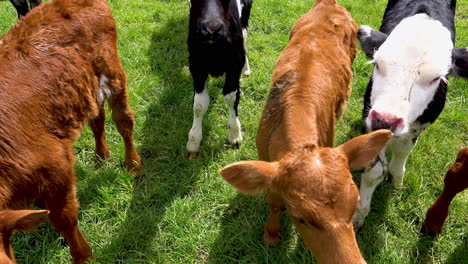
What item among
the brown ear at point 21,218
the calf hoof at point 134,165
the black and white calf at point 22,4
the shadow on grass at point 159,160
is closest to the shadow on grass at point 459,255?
the shadow on grass at point 159,160

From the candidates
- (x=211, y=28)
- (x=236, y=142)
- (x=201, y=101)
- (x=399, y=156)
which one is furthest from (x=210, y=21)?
(x=399, y=156)

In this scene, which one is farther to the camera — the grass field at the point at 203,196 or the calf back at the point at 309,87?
the grass field at the point at 203,196

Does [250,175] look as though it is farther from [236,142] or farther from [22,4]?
[22,4]

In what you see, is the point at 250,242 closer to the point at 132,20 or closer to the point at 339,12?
the point at 339,12

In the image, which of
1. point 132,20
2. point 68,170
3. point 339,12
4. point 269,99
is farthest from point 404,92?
point 132,20

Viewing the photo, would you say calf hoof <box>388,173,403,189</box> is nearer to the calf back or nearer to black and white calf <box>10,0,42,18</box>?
the calf back

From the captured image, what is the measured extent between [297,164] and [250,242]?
4.33 ft

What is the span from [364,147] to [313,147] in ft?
1.04

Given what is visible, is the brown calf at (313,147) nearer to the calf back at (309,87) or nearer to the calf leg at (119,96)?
the calf back at (309,87)

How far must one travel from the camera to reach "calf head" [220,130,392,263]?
204 cm

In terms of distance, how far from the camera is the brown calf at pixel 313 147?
2084 millimetres

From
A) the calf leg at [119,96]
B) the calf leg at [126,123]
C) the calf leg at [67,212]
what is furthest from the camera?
the calf leg at [126,123]

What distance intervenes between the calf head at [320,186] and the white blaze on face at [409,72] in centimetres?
51

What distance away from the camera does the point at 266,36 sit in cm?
584
